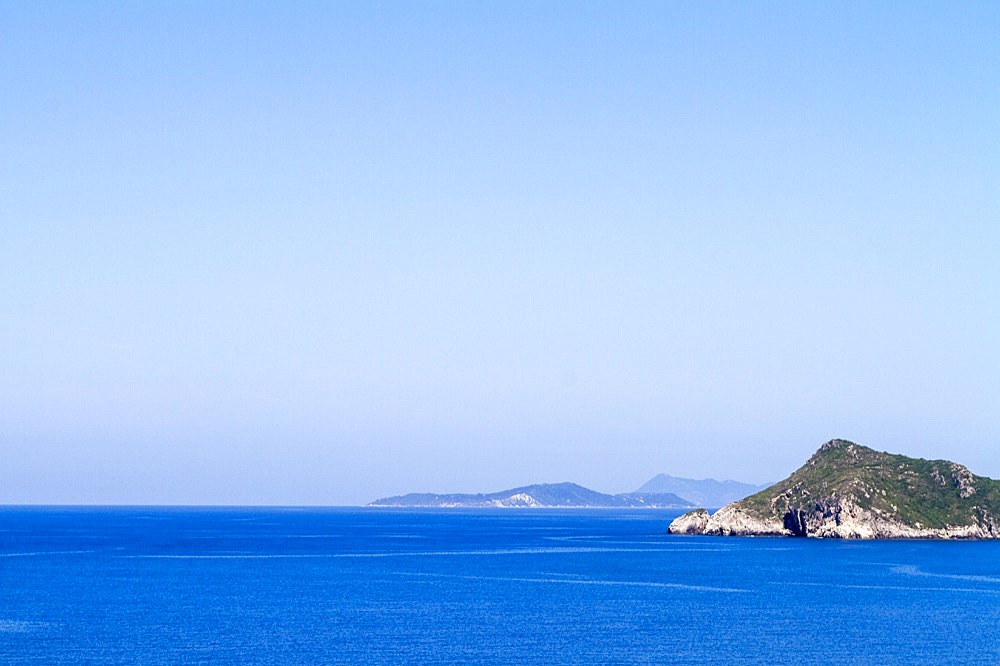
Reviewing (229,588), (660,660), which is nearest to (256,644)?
(660,660)

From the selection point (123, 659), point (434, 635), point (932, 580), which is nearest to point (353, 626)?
point (434, 635)

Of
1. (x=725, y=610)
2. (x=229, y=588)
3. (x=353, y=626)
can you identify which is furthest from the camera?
(x=229, y=588)

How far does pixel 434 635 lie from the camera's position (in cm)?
11106

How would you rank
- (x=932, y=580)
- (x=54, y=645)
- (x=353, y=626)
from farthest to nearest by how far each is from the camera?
(x=932, y=580), (x=353, y=626), (x=54, y=645)

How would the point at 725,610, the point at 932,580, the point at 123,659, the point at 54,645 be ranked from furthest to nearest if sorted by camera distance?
the point at 932,580
the point at 725,610
the point at 54,645
the point at 123,659

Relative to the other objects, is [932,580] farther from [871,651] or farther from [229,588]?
[229,588]

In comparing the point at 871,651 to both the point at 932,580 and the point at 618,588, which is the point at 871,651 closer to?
the point at 618,588

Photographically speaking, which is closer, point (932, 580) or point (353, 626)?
point (353, 626)

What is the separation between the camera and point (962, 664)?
10081 cm

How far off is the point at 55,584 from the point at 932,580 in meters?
118

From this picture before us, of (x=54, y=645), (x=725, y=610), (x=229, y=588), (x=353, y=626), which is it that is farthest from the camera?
(x=229, y=588)

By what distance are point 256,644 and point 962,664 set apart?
59.3 meters

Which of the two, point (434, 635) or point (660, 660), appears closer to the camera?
point (660, 660)

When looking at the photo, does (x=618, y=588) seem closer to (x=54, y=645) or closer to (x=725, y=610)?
(x=725, y=610)
